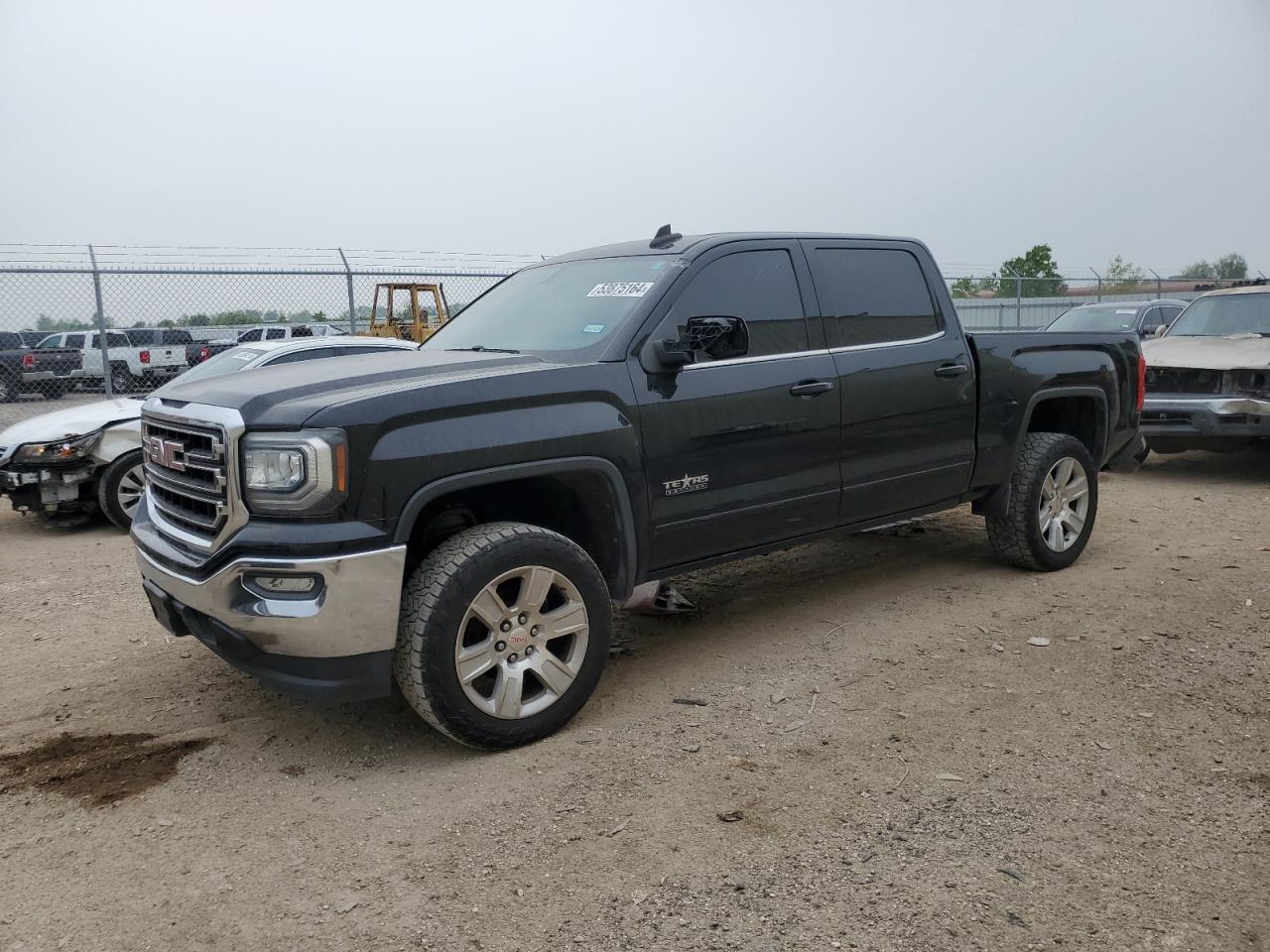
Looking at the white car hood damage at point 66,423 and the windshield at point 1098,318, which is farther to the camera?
the windshield at point 1098,318

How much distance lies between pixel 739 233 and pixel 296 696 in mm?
2784

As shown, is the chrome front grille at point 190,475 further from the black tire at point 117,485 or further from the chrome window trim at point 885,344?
the black tire at point 117,485

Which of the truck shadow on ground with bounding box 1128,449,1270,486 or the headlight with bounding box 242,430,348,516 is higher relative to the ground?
the headlight with bounding box 242,430,348,516

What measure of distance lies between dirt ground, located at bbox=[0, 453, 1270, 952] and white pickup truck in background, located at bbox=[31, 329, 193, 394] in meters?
10.2

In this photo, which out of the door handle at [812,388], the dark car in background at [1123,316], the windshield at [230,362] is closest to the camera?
the door handle at [812,388]

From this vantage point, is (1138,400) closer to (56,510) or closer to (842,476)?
(842,476)

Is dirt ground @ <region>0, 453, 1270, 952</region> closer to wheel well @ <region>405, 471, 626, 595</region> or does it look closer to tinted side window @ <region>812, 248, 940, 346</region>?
wheel well @ <region>405, 471, 626, 595</region>

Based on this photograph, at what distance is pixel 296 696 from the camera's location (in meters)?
3.36

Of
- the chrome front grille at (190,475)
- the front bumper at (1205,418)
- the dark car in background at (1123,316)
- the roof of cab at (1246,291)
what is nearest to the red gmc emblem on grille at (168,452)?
the chrome front grille at (190,475)

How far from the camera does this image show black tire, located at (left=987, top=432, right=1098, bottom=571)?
552 cm

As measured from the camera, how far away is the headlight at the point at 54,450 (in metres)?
7.41

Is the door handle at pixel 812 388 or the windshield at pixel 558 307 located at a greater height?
the windshield at pixel 558 307

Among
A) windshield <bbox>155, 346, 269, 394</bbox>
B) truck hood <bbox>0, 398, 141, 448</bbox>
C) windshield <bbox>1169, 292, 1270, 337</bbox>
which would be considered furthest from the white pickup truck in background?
windshield <bbox>1169, 292, 1270, 337</bbox>

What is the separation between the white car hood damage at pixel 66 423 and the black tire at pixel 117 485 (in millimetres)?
301
